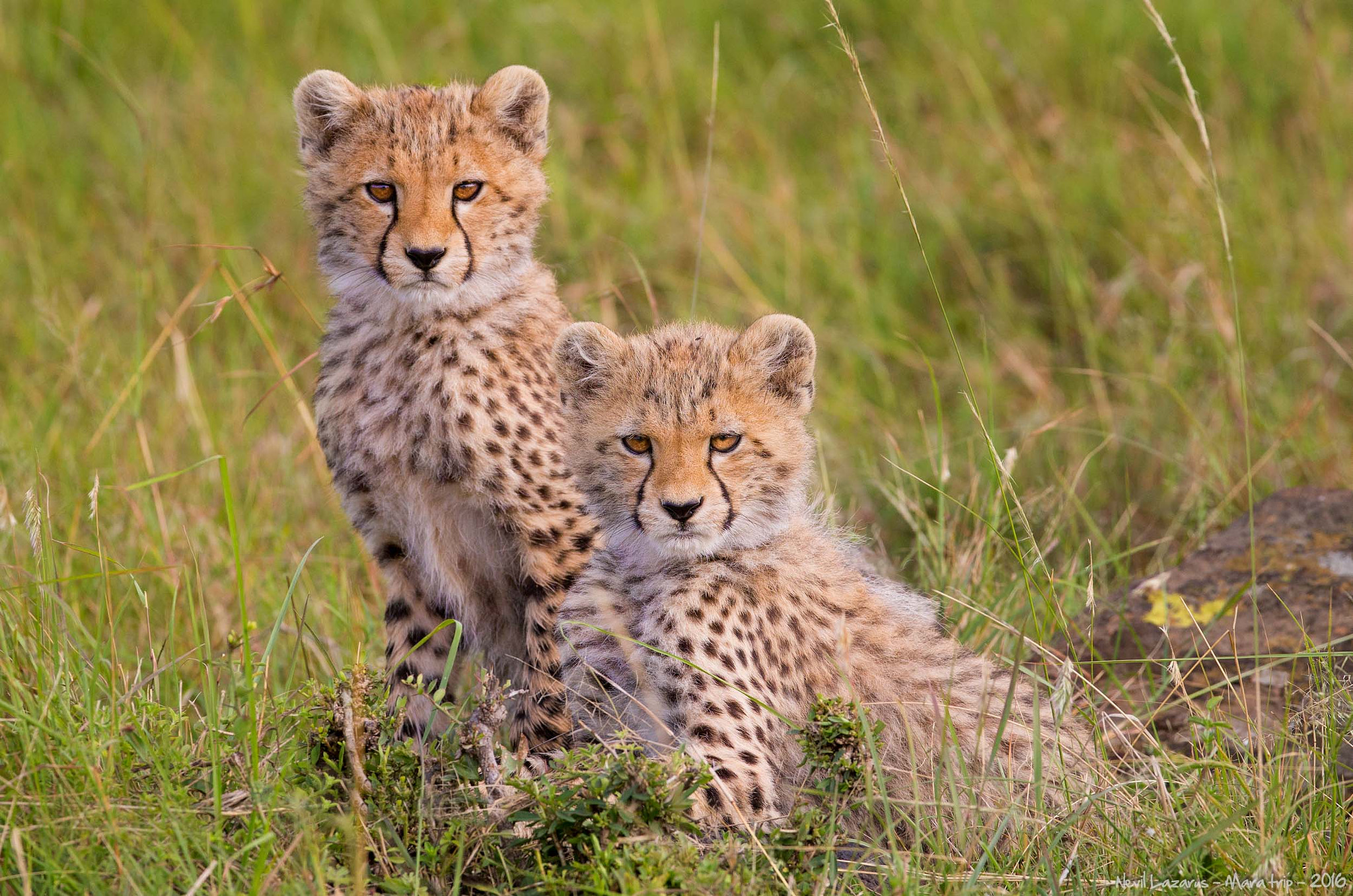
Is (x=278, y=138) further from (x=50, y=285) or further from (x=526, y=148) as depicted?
(x=526, y=148)

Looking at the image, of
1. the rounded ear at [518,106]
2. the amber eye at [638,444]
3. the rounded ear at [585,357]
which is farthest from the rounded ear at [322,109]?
the amber eye at [638,444]

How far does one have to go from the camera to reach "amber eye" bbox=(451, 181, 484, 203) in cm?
363

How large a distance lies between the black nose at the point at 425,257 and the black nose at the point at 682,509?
0.84 metres

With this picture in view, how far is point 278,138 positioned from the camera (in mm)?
7363

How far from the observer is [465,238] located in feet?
11.8

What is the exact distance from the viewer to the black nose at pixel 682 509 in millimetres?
3242

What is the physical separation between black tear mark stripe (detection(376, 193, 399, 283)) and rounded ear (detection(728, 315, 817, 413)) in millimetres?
861

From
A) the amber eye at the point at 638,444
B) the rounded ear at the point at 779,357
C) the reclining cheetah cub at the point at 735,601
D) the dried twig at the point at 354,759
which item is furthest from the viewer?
the rounded ear at the point at 779,357

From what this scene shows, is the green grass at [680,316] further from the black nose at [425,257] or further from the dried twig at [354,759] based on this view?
the black nose at [425,257]

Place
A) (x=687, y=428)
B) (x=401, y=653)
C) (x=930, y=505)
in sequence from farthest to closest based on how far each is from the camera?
(x=930, y=505) < (x=401, y=653) < (x=687, y=428)

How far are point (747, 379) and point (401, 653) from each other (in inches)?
45.1

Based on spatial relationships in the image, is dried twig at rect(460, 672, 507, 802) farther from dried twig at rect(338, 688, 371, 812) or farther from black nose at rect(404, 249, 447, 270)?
black nose at rect(404, 249, 447, 270)

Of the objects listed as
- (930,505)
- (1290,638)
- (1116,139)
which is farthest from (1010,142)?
(1290,638)

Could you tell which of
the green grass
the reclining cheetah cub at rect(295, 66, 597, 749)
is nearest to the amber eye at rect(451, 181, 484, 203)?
the reclining cheetah cub at rect(295, 66, 597, 749)
